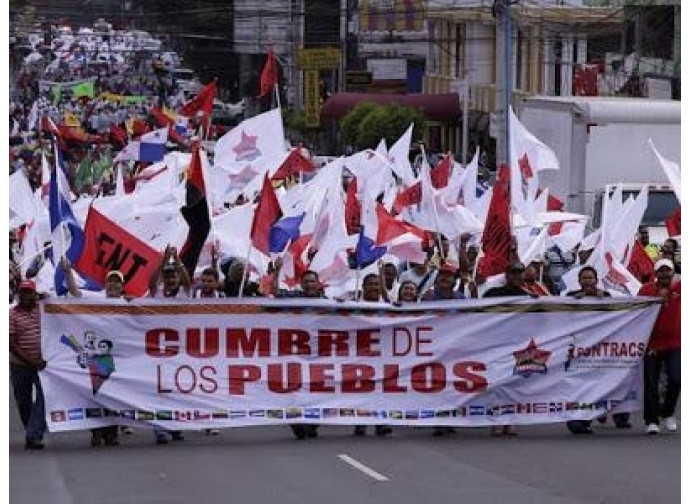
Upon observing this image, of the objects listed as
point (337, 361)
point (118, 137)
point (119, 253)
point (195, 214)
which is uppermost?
point (195, 214)

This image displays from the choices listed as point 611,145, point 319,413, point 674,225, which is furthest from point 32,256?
point 611,145

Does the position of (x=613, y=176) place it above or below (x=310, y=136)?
above

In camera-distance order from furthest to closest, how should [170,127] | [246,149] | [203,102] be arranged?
[170,127], [203,102], [246,149]

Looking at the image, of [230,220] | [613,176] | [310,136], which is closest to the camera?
[230,220]

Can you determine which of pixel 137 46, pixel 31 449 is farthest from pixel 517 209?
pixel 137 46

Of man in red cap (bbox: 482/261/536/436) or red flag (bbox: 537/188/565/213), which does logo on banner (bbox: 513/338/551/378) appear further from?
red flag (bbox: 537/188/565/213)

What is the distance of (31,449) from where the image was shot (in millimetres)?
16062

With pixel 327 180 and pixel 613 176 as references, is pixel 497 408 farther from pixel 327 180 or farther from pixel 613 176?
pixel 613 176

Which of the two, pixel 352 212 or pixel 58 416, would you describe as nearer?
pixel 58 416

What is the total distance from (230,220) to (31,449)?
779cm

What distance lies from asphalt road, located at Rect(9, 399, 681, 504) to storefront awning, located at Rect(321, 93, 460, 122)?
45880 millimetres

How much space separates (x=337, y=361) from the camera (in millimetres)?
16812

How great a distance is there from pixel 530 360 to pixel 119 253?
3747 mm

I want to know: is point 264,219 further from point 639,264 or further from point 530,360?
point 639,264
